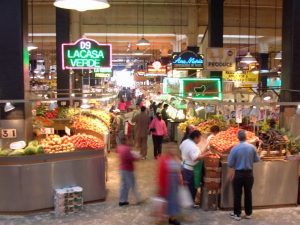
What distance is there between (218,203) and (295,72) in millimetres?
4982

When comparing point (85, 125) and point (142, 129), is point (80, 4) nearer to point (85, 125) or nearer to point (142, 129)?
point (85, 125)

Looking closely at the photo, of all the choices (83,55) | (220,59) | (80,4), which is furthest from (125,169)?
(220,59)

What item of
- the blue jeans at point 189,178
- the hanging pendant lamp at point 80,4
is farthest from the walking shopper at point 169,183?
the hanging pendant lamp at point 80,4

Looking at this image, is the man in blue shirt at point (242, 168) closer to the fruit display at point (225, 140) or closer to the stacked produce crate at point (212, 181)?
the stacked produce crate at point (212, 181)

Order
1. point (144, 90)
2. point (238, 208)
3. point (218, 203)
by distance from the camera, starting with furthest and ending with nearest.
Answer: point (144, 90) → point (218, 203) → point (238, 208)

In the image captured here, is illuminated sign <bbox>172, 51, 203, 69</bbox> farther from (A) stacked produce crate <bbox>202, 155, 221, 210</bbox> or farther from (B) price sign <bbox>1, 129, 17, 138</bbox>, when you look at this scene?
(A) stacked produce crate <bbox>202, 155, 221, 210</bbox>

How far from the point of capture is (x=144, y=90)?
1607 inches

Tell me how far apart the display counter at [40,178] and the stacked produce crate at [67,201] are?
0.21 meters

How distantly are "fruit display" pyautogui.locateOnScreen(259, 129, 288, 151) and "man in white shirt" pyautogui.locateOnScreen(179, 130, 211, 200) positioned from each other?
1540 millimetres

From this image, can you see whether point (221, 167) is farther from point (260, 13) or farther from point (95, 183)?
point (260, 13)

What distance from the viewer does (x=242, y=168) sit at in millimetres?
8586

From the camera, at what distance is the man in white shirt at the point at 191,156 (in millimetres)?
8961

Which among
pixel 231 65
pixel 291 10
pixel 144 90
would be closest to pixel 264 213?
pixel 291 10

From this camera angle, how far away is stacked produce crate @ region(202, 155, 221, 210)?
9.25 meters
